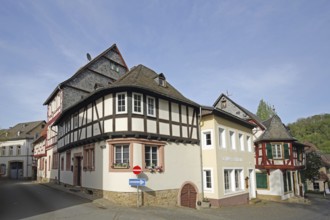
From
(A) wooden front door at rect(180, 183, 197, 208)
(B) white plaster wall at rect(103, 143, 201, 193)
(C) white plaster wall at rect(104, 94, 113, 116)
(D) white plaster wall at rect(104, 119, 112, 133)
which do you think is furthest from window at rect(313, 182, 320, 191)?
(C) white plaster wall at rect(104, 94, 113, 116)

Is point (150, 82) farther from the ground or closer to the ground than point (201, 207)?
farther from the ground

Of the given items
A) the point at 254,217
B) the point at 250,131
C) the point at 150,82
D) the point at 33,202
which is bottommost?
the point at 254,217

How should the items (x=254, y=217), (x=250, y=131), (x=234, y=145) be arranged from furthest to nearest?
(x=250, y=131)
(x=234, y=145)
(x=254, y=217)

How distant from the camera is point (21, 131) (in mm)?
48469

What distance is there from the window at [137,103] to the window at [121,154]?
2.03 m

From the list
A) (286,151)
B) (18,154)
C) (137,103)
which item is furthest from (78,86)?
(18,154)

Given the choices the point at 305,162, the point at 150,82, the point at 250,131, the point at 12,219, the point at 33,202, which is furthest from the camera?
the point at 305,162

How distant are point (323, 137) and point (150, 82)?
6270 centimetres

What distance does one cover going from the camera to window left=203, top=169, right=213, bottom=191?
18875 millimetres

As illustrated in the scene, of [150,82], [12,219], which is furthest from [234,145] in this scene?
[12,219]

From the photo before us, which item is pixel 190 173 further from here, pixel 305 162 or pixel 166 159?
pixel 305 162

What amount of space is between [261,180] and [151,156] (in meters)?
15.9

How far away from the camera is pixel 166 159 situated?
16531mm

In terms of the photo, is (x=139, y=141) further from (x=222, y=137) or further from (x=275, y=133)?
(x=275, y=133)
